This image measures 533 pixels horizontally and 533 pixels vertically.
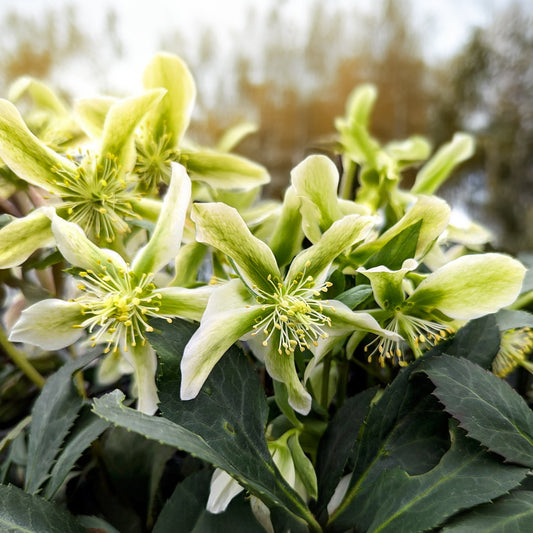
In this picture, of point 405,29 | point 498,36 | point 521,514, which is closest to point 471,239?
point 521,514

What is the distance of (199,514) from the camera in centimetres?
28

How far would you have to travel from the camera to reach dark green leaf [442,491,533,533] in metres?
0.24

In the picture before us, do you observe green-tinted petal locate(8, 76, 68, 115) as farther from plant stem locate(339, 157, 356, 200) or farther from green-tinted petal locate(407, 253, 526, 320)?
green-tinted petal locate(407, 253, 526, 320)

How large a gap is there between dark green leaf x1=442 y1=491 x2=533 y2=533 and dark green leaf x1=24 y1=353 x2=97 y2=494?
0.23 meters

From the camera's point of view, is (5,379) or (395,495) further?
(5,379)

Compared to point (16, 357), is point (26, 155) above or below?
above

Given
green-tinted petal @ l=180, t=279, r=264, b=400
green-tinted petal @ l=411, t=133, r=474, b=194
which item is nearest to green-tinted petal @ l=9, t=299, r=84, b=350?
green-tinted petal @ l=180, t=279, r=264, b=400

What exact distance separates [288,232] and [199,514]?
174mm

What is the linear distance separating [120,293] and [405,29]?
38.9 ft

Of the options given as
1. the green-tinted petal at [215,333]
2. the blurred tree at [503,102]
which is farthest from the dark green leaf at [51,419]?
the blurred tree at [503,102]

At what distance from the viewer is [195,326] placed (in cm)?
31

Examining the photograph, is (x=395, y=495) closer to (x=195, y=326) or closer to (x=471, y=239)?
(x=195, y=326)

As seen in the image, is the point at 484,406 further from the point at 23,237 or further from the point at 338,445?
the point at 23,237

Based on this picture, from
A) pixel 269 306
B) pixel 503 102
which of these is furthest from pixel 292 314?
pixel 503 102
